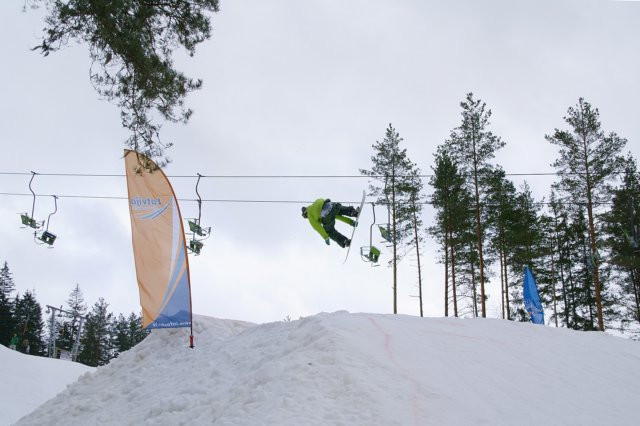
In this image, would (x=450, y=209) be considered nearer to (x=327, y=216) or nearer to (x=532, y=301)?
(x=532, y=301)

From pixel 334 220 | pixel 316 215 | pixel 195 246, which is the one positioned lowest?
pixel 195 246

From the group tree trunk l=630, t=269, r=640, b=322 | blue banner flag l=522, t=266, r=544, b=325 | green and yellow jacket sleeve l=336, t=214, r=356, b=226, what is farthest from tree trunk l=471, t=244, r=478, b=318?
green and yellow jacket sleeve l=336, t=214, r=356, b=226

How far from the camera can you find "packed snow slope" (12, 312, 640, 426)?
18.5ft

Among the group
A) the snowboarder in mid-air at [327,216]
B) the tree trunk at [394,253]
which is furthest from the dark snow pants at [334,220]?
the tree trunk at [394,253]

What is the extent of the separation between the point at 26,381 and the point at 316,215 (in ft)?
45.1

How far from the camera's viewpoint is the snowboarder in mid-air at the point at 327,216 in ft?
35.2

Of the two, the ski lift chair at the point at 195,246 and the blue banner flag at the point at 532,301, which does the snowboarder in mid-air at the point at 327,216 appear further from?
the blue banner flag at the point at 532,301

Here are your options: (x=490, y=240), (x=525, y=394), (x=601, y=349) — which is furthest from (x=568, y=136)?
(x=525, y=394)

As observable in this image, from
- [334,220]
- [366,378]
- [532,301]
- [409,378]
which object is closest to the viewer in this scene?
[366,378]

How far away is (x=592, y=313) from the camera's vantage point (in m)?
28.7

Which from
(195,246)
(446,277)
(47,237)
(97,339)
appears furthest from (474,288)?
(97,339)

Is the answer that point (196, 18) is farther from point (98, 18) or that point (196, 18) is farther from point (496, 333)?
point (496, 333)

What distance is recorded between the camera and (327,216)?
35.1 ft

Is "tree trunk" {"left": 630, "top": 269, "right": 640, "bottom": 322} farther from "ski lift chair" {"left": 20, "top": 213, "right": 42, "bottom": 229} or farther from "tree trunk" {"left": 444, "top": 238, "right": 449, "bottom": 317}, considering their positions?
"ski lift chair" {"left": 20, "top": 213, "right": 42, "bottom": 229}
